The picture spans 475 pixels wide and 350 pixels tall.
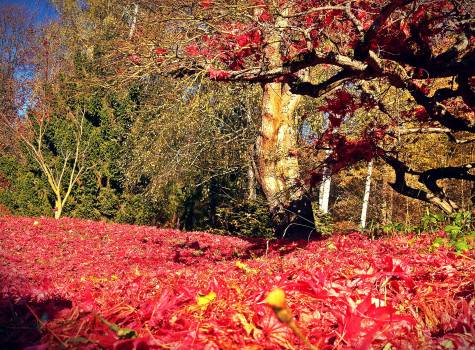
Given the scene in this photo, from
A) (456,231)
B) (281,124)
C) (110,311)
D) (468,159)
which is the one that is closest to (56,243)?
(281,124)

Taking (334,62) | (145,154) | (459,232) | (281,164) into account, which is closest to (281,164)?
(281,164)

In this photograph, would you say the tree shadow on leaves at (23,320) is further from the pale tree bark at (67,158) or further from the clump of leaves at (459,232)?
the pale tree bark at (67,158)

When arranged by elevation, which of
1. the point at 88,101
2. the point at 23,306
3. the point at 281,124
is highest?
the point at 88,101

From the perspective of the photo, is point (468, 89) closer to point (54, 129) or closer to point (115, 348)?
point (115, 348)

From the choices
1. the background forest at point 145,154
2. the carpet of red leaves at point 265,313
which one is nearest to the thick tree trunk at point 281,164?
the background forest at point 145,154

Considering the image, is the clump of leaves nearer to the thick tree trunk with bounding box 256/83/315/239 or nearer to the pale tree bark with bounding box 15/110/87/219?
the thick tree trunk with bounding box 256/83/315/239

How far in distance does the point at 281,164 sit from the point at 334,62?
3.83 metres

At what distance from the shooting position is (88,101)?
15.1 m

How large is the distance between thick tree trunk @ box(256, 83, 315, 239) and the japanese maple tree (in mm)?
18

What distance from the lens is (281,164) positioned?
7957mm

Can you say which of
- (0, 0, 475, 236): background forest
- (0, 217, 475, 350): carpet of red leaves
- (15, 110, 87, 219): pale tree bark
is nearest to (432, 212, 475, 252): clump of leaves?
(0, 217, 475, 350): carpet of red leaves

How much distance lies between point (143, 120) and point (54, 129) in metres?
3.14

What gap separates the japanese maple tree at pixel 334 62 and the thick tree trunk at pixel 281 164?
0.06 ft

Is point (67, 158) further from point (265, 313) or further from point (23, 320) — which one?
point (265, 313)
